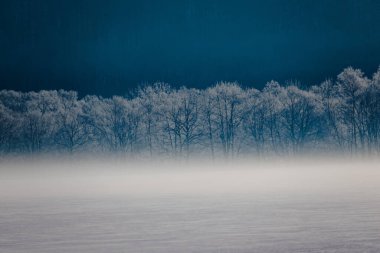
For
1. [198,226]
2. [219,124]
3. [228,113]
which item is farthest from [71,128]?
[198,226]

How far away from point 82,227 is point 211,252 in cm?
378

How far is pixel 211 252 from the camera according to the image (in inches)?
299

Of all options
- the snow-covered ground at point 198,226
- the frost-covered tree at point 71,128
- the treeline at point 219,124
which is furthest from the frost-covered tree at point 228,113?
the snow-covered ground at point 198,226

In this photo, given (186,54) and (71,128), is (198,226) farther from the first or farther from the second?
(186,54)

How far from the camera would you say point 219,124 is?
70.6 m

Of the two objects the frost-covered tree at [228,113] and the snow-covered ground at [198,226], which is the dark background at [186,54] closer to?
the frost-covered tree at [228,113]

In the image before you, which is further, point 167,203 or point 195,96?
point 195,96

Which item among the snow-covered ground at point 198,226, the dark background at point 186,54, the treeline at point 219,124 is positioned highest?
the dark background at point 186,54

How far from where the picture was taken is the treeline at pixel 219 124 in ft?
220

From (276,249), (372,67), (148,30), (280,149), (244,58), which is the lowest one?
(276,249)

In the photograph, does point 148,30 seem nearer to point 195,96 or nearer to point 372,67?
point 372,67

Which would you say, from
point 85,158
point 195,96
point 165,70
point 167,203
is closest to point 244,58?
point 165,70

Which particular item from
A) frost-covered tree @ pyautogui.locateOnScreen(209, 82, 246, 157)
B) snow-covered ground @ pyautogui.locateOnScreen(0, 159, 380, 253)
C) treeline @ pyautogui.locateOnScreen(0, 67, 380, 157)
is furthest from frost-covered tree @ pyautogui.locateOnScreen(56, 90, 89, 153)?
snow-covered ground @ pyautogui.locateOnScreen(0, 159, 380, 253)

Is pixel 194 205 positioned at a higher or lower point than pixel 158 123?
lower
